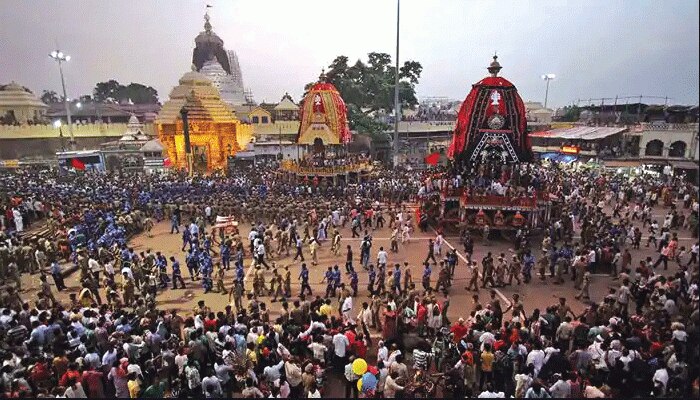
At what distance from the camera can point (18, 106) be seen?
41594 mm

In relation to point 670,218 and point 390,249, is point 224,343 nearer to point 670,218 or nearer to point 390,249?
point 390,249

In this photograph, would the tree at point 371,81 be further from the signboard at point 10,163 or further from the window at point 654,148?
the signboard at point 10,163

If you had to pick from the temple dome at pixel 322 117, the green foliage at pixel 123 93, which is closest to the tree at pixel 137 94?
the green foliage at pixel 123 93

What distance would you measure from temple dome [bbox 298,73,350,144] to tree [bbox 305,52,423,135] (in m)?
11.4

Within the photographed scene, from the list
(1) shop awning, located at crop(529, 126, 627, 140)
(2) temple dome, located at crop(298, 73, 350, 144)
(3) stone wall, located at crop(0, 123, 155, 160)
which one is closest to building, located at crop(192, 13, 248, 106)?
(3) stone wall, located at crop(0, 123, 155, 160)

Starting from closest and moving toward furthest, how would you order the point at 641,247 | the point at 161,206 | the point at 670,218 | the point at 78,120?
the point at 670,218 < the point at 641,247 < the point at 161,206 < the point at 78,120

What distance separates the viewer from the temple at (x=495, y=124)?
17.7 meters

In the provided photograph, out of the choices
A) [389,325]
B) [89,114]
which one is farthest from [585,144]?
[89,114]

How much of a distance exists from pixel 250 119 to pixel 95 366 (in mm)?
42966

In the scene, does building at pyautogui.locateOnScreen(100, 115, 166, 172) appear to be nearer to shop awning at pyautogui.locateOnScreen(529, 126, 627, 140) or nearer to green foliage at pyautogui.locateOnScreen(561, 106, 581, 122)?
shop awning at pyautogui.locateOnScreen(529, 126, 627, 140)

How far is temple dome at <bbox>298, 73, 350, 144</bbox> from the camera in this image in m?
29.2

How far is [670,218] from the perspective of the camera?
15242mm

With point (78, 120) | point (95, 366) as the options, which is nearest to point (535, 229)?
point (95, 366)

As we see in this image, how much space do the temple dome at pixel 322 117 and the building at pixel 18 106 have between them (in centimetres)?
2859
